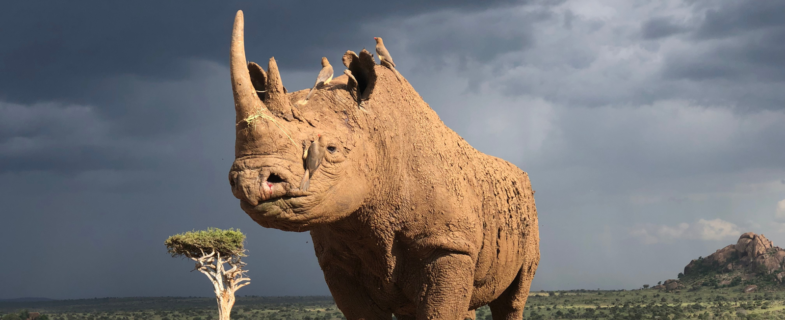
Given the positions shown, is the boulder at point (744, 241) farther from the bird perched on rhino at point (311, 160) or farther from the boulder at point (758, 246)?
the bird perched on rhino at point (311, 160)

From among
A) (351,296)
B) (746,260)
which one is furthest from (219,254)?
(746,260)

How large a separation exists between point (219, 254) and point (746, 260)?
3899cm

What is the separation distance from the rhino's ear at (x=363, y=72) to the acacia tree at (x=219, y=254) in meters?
17.6

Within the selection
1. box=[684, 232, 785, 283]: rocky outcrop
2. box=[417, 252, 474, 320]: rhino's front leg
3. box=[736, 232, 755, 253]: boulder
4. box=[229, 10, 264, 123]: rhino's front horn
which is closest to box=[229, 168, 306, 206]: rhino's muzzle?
box=[229, 10, 264, 123]: rhino's front horn

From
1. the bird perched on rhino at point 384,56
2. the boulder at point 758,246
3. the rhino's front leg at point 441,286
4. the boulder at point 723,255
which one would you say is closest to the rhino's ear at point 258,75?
the bird perched on rhino at point 384,56

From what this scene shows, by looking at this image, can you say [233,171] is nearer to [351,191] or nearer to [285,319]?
[351,191]

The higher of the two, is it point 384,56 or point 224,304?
point 384,56

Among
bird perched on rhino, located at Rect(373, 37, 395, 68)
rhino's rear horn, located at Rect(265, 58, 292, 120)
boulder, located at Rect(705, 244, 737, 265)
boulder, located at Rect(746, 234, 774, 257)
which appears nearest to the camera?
rhino's rear horn, located at Rect(265, 58, 292, 120)

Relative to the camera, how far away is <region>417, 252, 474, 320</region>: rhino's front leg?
17.4 ft

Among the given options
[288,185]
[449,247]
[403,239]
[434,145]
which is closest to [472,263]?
[449,247]

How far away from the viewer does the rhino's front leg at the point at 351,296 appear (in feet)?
19.2

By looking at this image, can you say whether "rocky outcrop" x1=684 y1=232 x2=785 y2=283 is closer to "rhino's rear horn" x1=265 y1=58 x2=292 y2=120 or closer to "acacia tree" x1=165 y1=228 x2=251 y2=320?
"acacia tree" x1=165 y1=228 x2=251 y2=320

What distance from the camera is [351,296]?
5879 mm

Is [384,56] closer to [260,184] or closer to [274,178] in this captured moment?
[274,178]
